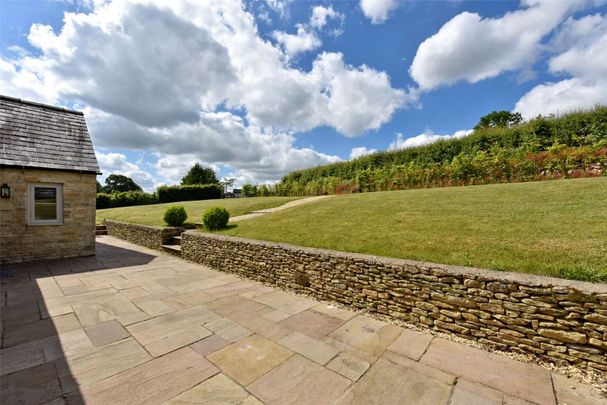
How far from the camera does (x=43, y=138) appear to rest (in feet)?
28.5

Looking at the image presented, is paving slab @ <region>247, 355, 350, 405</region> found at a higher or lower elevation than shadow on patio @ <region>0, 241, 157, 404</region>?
lower

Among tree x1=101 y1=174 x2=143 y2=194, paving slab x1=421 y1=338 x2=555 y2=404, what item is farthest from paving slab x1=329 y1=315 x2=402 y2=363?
tree x1=101 y1=174 x2=143 y2=194

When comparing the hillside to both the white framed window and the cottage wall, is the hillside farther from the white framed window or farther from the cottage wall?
the white framed window

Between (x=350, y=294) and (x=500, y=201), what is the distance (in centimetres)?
507

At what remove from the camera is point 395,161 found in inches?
635

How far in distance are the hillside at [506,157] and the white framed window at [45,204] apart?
13.1 meters

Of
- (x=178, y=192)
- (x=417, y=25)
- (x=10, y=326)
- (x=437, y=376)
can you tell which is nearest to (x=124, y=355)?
(x=10, y=326)

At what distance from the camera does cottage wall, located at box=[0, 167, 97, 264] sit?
25.3 feet

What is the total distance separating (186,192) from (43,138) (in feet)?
68.9

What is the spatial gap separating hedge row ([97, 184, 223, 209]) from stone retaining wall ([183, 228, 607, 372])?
85.3 ft

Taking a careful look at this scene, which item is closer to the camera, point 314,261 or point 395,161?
point 314,261

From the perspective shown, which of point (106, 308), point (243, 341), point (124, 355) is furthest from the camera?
point (106, 308)

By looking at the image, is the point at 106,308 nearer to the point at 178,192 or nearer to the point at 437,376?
the point at 437,376

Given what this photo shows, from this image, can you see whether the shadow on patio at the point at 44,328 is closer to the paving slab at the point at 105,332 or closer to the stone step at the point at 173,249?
the paving slab at the point at 105,332
